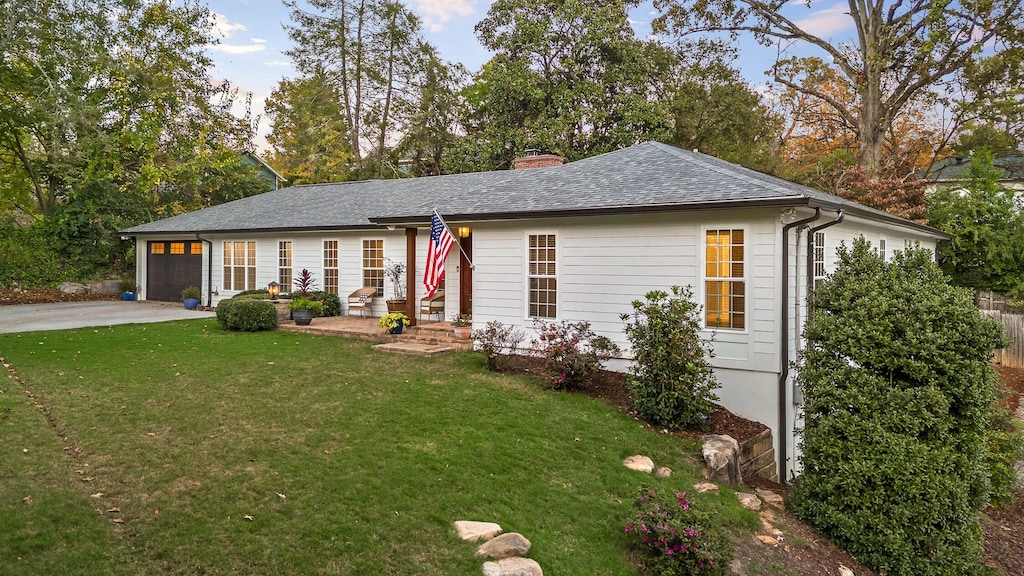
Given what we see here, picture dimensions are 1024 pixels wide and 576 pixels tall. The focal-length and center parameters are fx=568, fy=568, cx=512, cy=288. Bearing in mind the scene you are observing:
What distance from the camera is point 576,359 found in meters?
7.98

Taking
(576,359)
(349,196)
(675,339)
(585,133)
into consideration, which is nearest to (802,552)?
(675,339)

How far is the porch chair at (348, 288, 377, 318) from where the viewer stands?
14086 mm

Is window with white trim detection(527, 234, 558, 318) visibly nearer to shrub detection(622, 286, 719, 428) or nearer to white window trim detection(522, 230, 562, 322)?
white window trim detection(522, 230, 562, 322)

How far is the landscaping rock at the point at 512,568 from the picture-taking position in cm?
373

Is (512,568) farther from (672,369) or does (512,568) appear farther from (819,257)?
(819,257)

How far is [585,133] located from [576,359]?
16.5m

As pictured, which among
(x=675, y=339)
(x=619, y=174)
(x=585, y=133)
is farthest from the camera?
(x=585, y=133)

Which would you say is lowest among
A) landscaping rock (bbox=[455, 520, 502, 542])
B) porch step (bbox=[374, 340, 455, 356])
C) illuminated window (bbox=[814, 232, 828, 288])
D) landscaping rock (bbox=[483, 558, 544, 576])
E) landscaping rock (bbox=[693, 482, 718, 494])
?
landscaping rock (bbox=[693, 482, 718, 494])

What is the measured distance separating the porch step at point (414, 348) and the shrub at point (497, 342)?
1.04 meters

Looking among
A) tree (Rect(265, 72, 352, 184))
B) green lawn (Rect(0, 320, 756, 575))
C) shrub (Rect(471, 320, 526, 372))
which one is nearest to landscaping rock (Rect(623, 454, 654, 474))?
green lawn (Rect(0, 320, 756, 575))

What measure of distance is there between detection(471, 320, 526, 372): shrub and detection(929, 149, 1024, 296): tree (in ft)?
43.2

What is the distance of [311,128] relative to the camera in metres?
28.9

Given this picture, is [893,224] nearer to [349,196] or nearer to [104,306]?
[349,196]

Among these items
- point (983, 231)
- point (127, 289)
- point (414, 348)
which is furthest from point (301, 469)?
point (127, 289)
